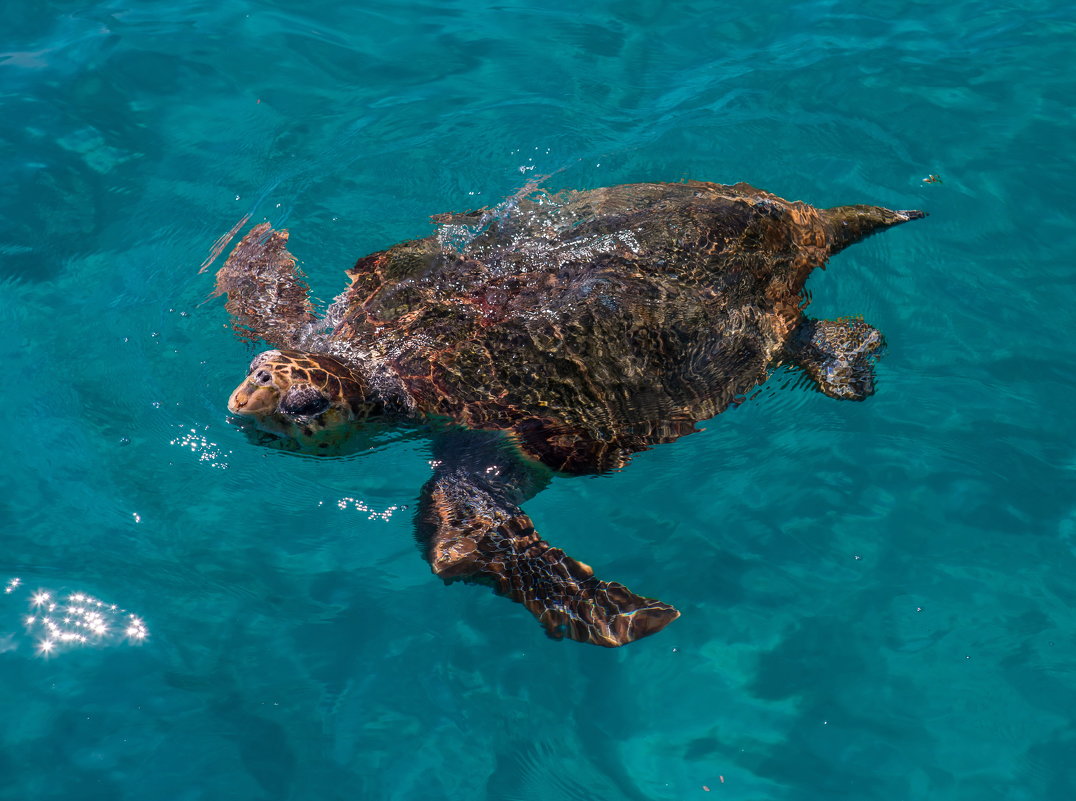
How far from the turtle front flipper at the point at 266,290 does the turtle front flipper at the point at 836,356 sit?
3.17 m

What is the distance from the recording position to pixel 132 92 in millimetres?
7656

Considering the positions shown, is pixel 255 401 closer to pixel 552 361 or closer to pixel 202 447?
pixel 202 447

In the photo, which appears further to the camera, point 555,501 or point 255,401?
point 555,501

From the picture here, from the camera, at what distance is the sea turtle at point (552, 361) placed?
14.5 ft

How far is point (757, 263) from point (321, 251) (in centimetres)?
315

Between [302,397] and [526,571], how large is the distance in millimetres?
1485

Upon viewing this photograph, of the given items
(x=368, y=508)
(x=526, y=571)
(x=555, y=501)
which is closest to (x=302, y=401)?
(x=368, y=508)

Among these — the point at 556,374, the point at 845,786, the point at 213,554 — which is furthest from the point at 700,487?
the point at 213,554

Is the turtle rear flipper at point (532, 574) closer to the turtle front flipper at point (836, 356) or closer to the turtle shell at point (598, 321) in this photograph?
the turtle shell at point (598, 321)

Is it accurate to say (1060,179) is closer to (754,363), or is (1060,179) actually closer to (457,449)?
(754,363)

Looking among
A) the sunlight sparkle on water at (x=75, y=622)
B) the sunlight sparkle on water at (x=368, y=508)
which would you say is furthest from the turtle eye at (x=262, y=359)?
the sunlight sparkle on water at (x=75, y=622)

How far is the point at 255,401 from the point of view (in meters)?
4.39

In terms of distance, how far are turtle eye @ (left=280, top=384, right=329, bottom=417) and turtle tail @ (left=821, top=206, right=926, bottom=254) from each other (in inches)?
137

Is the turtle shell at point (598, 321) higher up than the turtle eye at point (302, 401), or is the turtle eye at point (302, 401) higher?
the turtle shell at point (598, 321)
